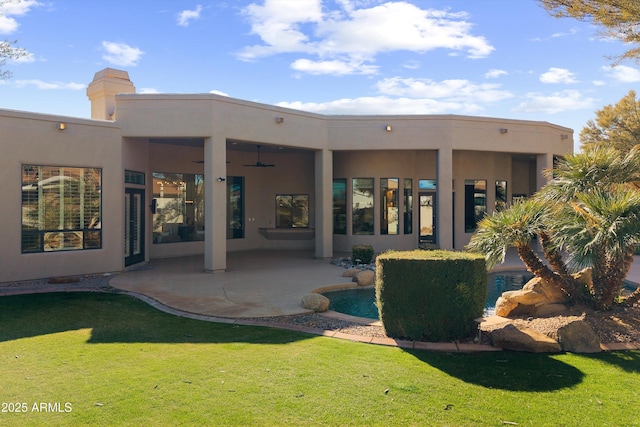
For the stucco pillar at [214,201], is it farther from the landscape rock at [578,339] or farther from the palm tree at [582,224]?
the landscape rock at [578,339]

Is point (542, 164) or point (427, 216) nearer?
point (542, 164)

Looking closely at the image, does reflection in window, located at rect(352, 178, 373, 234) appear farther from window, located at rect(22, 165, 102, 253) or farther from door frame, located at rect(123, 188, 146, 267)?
window, located at rect(22, 165, 102, 253)

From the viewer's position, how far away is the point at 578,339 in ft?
19.5

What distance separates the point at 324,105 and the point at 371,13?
423 inches

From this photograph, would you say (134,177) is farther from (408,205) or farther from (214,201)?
(408,205)

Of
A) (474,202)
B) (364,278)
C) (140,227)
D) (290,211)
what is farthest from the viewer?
(290,211)

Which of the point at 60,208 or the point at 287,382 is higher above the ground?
the point at 60,208

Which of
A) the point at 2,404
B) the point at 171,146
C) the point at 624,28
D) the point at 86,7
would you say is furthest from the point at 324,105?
the point at 2,404

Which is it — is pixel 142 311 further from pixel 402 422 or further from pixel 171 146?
pixel 171 146

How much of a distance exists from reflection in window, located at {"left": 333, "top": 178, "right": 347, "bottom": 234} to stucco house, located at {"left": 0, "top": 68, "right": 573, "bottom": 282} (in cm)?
6

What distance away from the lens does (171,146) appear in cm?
1686

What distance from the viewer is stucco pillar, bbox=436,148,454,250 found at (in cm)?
1602

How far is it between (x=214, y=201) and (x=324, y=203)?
4.55 meters

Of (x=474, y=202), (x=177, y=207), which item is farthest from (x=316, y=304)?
(x=474, y=202)
